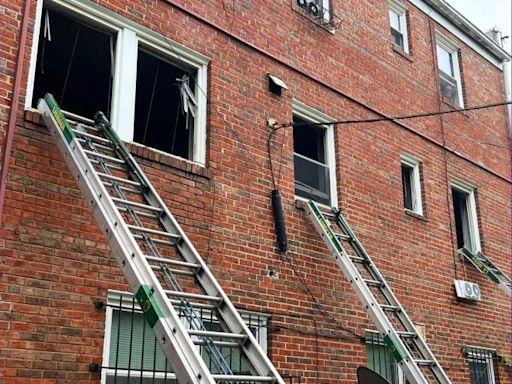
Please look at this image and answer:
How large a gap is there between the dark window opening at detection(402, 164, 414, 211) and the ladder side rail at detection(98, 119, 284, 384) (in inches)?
228

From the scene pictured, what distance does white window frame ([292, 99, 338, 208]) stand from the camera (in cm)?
854

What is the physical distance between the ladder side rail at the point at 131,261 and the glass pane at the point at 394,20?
7.46 metres

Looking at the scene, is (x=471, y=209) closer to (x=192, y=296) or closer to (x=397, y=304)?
(x=397, y=304)

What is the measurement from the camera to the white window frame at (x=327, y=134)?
8.54 meters

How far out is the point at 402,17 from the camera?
11633 millimetres

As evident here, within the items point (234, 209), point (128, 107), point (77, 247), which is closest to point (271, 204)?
point (234, 209)

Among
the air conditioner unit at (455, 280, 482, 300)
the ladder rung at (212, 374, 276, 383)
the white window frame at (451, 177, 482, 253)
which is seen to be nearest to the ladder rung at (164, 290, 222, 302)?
the ladder rung at (212, 374, 276, 383)

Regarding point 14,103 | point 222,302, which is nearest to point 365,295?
point 222,302

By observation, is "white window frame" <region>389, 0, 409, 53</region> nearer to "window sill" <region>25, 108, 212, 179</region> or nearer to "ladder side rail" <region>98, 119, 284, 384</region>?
"window sill" <region>25, 108, 212, 179</region>

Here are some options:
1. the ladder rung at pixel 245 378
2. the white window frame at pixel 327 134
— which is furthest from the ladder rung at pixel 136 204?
the white window frame at pixel 327 134

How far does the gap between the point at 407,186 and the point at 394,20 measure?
3.17 meters

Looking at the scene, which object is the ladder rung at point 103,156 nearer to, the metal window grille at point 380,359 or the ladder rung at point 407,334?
the ladder rung at point 407,334

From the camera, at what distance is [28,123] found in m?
5.57

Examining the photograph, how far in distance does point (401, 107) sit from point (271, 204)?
3974mm
